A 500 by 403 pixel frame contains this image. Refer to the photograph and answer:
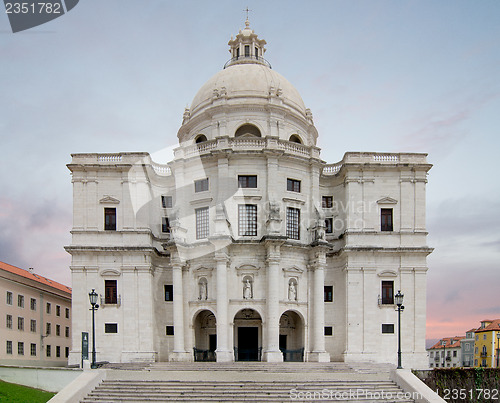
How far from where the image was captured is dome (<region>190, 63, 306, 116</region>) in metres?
45.2

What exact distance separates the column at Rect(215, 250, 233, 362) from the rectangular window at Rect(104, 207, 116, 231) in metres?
9.79

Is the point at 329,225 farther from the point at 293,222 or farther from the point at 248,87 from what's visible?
the point at 248,87

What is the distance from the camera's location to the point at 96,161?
139 ft

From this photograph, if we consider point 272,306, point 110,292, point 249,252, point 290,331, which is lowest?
point 290,331

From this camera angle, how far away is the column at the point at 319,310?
39.2 metres

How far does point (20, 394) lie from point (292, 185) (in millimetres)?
24631

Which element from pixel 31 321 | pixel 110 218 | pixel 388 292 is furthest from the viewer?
pixel 31 321

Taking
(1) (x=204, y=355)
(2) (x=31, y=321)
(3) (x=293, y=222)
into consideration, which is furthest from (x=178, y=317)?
(2) (x=31, y=321)

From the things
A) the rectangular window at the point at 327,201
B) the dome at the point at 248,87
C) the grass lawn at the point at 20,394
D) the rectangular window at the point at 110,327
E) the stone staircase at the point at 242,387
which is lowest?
the grass lawn at the point at 20,394

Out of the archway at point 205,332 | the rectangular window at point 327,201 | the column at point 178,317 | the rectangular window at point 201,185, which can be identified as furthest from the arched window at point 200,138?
the archway at point 205,332

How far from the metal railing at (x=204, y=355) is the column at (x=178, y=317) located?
3.69ft

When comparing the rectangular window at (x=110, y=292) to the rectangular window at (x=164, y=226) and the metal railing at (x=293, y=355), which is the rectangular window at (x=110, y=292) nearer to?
the rectangular window at (x=164, y=226)

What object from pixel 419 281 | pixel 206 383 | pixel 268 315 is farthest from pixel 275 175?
pixel 206 383

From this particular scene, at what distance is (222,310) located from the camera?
3809 centimetres
